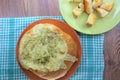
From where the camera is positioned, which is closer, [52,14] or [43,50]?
[43,50]

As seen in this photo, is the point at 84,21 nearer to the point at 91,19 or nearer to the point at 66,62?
the point at 91,19

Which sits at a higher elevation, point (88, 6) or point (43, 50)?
point (88, 6)

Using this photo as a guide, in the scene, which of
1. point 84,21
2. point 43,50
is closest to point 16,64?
point 43,50

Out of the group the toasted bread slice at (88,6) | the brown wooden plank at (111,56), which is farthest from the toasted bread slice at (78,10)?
the brown wooden plank at (111,56)

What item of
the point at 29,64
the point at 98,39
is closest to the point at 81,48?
the point at 98,39

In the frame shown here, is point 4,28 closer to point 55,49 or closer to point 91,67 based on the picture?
point 55,49

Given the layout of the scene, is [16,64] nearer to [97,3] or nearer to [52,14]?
[52,14]

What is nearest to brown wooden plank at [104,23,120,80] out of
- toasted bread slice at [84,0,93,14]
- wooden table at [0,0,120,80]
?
wooden table at [0,0,120,80]

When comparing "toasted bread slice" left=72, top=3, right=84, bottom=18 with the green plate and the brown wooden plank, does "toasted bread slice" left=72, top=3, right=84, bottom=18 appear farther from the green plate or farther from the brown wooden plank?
the brown wooden plank
